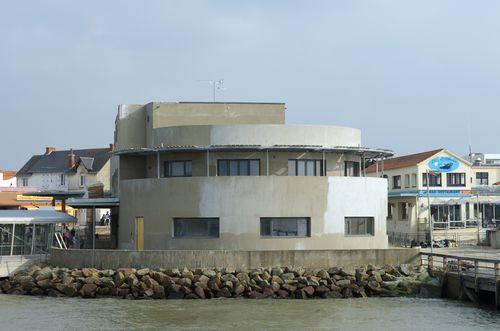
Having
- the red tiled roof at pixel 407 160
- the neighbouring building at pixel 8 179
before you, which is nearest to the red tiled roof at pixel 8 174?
the neighbouring building at pixel 8 179

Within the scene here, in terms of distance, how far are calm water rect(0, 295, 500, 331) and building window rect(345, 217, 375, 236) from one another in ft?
18.4

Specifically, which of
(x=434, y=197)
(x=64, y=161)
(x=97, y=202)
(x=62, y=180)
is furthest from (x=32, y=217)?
(x=64, y=161)

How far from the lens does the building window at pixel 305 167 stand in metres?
34.7

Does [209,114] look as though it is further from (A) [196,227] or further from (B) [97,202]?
(B) [97,202]

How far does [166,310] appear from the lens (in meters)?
26.8

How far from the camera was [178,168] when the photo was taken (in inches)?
1389

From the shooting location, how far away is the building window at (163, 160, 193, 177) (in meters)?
35.0

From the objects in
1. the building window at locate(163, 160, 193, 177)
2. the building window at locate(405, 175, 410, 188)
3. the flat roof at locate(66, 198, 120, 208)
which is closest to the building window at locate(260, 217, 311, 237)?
the building window at locate(163, 160, 193, 177)

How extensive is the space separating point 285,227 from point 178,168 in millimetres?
6052

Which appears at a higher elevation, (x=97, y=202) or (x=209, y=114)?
(x=209, y=114)

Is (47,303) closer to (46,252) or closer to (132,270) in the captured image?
Result: (132,270)

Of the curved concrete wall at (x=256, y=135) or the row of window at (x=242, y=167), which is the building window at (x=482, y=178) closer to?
the curved concrete wall at (x=256, y=135)

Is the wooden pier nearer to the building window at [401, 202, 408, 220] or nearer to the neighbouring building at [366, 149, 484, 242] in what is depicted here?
the neighbouring building at [366, 149, 484, 242]

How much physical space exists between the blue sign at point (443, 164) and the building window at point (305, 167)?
25.9 meters
